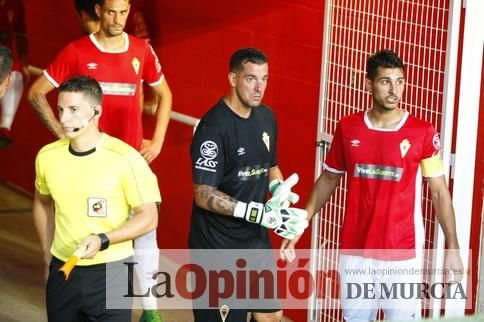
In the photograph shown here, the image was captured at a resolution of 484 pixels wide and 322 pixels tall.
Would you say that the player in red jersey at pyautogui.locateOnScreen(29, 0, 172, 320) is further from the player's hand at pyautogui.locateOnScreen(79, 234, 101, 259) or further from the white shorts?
the player's hand at pyautogui.locateOnScreen(79, 234, 101, 259)

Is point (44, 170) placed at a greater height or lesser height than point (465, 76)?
lesser

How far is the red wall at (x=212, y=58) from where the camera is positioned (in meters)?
8.22

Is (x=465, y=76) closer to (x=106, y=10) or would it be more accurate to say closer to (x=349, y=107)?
(x=349, y=107)

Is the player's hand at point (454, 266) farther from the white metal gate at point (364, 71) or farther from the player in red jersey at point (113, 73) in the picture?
the player in red jersey at point (113, 73)

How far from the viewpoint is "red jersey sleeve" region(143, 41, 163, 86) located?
25.6ft

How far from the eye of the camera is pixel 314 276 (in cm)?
805

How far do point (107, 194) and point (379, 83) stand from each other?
1.62 metres

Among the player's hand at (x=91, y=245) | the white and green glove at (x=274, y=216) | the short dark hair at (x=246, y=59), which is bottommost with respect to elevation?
the player's hand at (x=91, y=245)

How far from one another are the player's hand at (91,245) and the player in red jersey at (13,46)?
4078 mm

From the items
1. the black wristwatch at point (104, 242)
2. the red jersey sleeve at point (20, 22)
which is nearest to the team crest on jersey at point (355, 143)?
the black wristwatch at point (104, 242)

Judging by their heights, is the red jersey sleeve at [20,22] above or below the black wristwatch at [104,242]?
above

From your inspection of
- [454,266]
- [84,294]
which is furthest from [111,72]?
[454,266]

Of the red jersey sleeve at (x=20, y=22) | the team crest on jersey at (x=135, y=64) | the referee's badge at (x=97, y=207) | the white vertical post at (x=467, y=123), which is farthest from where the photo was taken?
the red jersey sleeve at (x=20, y=22)

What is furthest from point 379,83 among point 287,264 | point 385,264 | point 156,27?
point 156,27
